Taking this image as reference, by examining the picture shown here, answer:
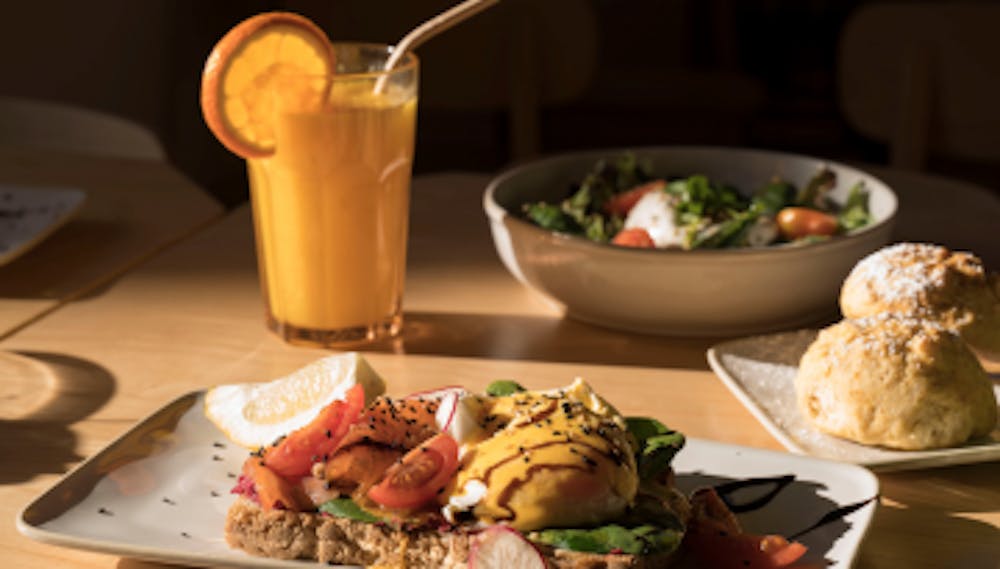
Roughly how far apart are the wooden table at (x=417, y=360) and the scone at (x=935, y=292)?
0.63 ft

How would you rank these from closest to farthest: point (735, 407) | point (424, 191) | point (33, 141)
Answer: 1. point (735, 407)
2. point (424, 191)
3. point (33, 141)

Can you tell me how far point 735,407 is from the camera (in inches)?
52.8

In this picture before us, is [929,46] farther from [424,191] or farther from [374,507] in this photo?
[374,507]

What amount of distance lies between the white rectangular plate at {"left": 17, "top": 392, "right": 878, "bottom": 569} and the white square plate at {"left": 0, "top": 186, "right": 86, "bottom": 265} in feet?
2.42

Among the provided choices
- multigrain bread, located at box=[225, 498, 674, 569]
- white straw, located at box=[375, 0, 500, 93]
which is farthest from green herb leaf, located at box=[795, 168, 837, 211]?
multigrain bread, located at box=[225, 498, 674, 569]

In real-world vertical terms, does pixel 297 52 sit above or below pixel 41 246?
above

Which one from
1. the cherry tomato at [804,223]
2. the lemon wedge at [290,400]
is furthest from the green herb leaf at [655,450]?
the cherry tomato at [804,223]

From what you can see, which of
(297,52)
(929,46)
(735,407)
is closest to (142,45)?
(929,46)

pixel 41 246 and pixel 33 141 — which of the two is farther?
pixel 33 141

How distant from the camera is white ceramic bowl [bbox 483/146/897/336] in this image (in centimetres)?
146

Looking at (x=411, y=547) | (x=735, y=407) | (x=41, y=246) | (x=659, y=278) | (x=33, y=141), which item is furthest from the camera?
(x=33, y=141)

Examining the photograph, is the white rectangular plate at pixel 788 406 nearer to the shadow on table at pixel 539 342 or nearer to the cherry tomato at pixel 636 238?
the shadow on table at pixel 539 342

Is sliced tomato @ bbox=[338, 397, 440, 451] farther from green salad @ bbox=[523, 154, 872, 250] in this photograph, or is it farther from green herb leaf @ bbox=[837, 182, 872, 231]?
green herb leaf @ bbox=[837, 182, 872, 231]

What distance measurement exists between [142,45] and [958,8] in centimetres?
304
